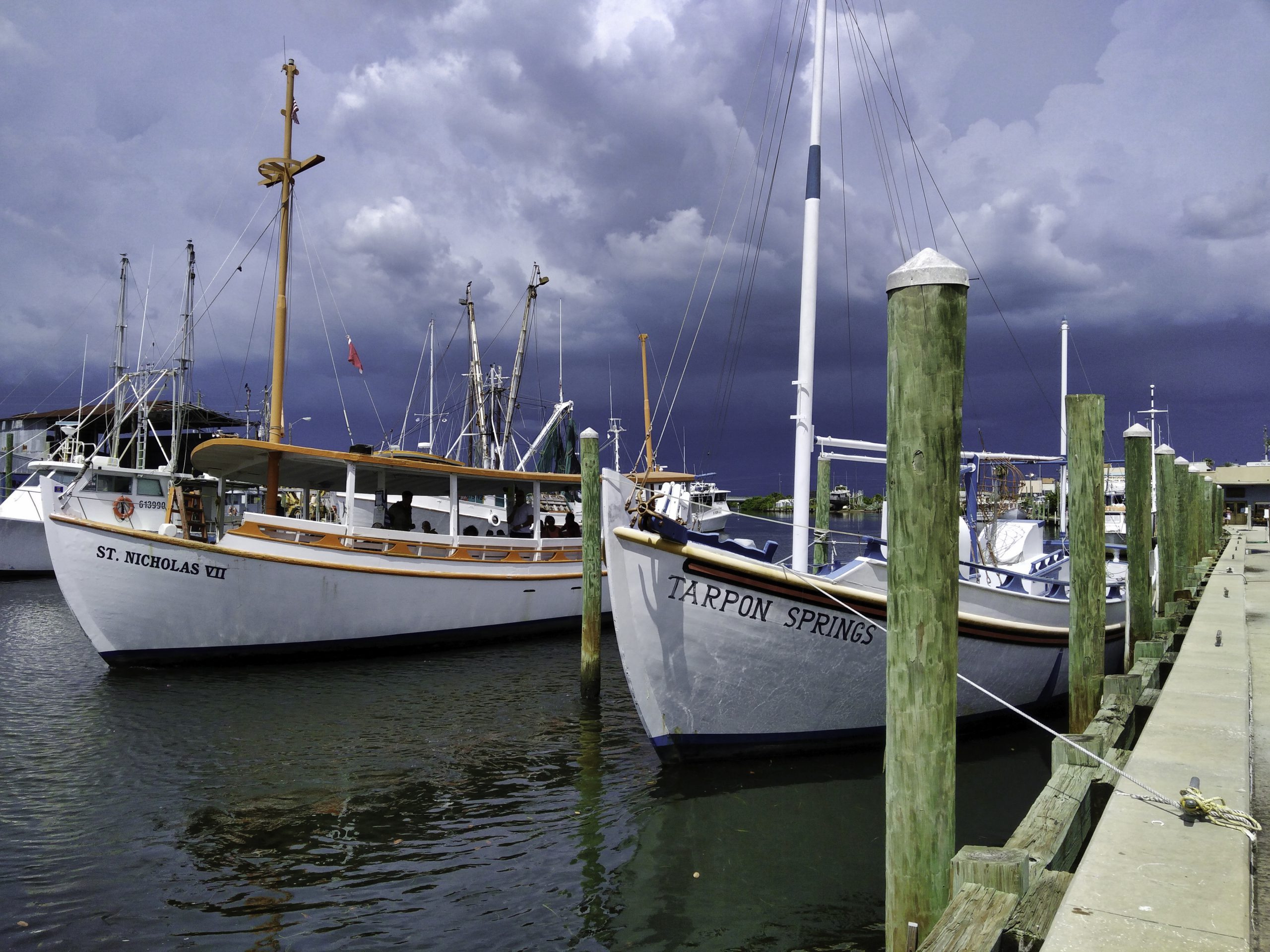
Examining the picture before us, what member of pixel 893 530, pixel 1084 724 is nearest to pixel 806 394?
pixel 1084 724

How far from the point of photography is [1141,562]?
10227 mm

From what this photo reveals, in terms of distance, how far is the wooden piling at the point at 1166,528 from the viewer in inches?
521

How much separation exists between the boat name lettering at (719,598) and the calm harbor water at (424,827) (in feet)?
5.82

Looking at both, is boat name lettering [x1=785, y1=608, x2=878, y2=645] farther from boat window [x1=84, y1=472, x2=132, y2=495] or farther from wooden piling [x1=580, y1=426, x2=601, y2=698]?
boat window [x1=84, y1=472, x2=132, y2=495]

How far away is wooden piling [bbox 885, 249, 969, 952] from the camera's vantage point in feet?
12.7

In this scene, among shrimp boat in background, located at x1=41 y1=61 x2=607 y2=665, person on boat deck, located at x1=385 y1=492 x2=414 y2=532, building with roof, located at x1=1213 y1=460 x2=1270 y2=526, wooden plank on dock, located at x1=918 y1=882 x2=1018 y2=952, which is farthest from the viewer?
building with roof, located at x1=1213 y1=460 x2=1270 y2=526

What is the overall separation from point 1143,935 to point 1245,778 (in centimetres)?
214

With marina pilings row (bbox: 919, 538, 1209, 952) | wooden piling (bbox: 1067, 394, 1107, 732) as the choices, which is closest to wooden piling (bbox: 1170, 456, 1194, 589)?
wooden piling (bbox: 1067, 394, 1107, 732)

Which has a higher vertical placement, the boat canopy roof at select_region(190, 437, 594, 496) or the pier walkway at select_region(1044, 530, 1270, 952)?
the boat canopy roof at select_region(190, 437, 594, 496)

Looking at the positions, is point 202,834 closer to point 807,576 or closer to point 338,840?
point 338,840

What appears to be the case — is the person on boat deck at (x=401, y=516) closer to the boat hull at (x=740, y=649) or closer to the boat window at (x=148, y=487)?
the boat hull at (x=740, y=649)

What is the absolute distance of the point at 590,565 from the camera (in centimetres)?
1216

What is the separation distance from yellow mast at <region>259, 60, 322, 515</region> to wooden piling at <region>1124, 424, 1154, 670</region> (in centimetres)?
1378

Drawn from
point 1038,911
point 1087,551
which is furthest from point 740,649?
point 1038,911
